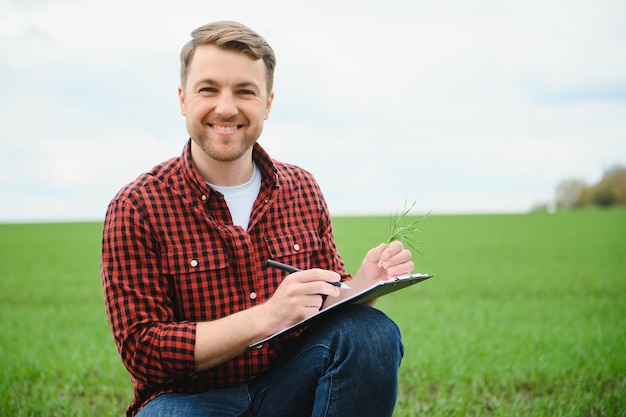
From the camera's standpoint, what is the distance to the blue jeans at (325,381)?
8.34ft

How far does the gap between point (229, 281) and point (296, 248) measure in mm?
398

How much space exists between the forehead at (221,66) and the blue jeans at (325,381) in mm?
1128

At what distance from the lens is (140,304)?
8.81 ft

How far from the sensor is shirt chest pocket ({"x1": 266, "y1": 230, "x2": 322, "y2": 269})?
305 centimetres

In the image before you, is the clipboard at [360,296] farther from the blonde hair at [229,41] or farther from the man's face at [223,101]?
the blonde hair at [229,41]

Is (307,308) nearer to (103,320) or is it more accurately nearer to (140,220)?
(140,220)

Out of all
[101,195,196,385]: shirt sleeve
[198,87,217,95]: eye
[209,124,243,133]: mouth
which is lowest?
[101,195,196,385]: shirt sleeve

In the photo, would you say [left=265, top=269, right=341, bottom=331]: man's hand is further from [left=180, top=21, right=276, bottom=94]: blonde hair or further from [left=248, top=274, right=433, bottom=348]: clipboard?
[left=180, top=21, right=276, bottom=94]: blonde hair

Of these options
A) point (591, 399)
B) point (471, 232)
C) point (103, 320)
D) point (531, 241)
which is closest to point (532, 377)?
point (591, 399)

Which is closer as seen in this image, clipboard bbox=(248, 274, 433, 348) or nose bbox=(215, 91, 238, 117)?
clipboard bbox=(248, 274, 433, 348)

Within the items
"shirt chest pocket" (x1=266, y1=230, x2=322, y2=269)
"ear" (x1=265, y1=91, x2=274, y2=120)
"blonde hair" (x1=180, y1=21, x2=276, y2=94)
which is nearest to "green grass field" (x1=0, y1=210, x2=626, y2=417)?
"shirt chest pocket" (x1=266, y1=230, x2=322, y2=269)

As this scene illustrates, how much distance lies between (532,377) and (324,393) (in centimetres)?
358

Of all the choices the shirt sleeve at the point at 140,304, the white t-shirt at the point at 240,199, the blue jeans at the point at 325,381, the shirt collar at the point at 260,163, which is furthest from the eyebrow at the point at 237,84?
the blue jeans at the point at 325,381

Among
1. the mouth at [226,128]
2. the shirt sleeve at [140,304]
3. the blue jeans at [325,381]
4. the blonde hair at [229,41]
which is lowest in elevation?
the blue jeans at [325,381]
